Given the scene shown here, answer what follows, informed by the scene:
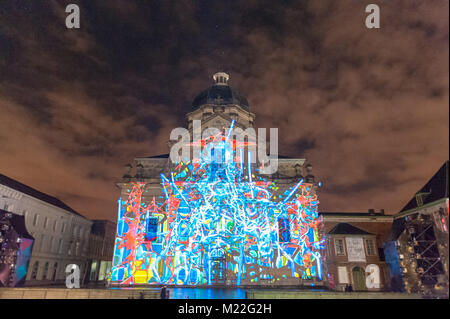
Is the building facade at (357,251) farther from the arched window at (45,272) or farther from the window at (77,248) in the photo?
the window at (77,248)

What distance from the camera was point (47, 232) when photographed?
104ft

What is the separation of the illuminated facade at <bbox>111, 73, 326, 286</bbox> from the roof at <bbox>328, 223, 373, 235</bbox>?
1468mm

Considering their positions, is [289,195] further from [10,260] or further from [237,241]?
[10,260]

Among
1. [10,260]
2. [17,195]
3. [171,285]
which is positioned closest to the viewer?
[10,260]

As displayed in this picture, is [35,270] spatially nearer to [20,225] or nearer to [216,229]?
[20,225]

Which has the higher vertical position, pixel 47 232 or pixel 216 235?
pixel 47 232

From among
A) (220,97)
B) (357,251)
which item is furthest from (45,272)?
(357,251)

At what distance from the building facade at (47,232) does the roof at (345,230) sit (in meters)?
30.3

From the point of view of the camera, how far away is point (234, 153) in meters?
29.6

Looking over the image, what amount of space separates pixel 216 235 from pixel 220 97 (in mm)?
21092

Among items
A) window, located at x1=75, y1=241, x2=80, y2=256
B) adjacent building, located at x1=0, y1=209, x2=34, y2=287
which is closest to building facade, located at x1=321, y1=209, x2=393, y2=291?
adjacent building, located at x1=0, y1=209, x2=34, y2=287

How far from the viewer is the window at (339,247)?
83.1 feet
